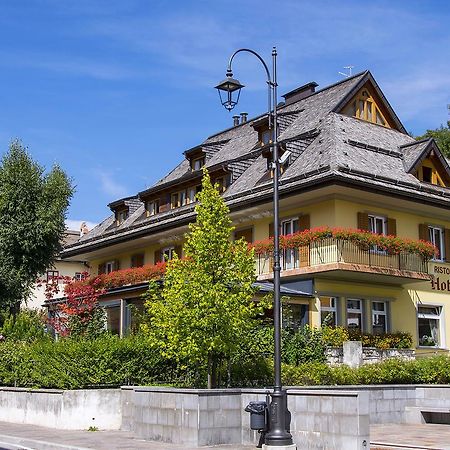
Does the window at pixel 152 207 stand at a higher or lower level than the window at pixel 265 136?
lower

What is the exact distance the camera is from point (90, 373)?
19.9 meters

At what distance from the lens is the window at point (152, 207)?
3894 cm

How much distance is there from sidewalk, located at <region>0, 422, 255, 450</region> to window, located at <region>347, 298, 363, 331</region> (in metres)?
12.5

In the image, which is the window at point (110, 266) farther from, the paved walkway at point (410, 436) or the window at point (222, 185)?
the paved walkway at point (410, 436)

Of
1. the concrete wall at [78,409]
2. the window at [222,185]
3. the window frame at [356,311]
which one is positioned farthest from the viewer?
the window at [222,185]

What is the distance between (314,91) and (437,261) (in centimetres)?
1269

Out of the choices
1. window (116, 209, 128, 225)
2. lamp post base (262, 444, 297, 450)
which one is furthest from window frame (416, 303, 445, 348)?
window (116, 209, 128, 225)

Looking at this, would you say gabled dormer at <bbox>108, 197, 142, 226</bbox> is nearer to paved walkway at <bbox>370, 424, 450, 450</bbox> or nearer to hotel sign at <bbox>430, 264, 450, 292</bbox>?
hotel sign at <bbox>430, 264, 450, 292</bbox>

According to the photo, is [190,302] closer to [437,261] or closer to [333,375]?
[333,375]

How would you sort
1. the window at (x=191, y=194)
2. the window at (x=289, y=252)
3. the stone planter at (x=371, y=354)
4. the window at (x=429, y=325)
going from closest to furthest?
the stone planter at (x=371, y=354) → the window at (x=289, y=252) → the window at (x=429, y=325) → the window at (x=191, y=194)

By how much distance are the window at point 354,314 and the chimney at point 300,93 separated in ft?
46.9

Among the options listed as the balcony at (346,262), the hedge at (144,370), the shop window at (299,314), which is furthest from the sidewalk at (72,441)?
the balcony at (346,262)

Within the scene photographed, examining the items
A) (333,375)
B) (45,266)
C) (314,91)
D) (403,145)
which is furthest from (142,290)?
(314,91)

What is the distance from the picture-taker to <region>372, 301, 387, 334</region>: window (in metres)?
29.3
